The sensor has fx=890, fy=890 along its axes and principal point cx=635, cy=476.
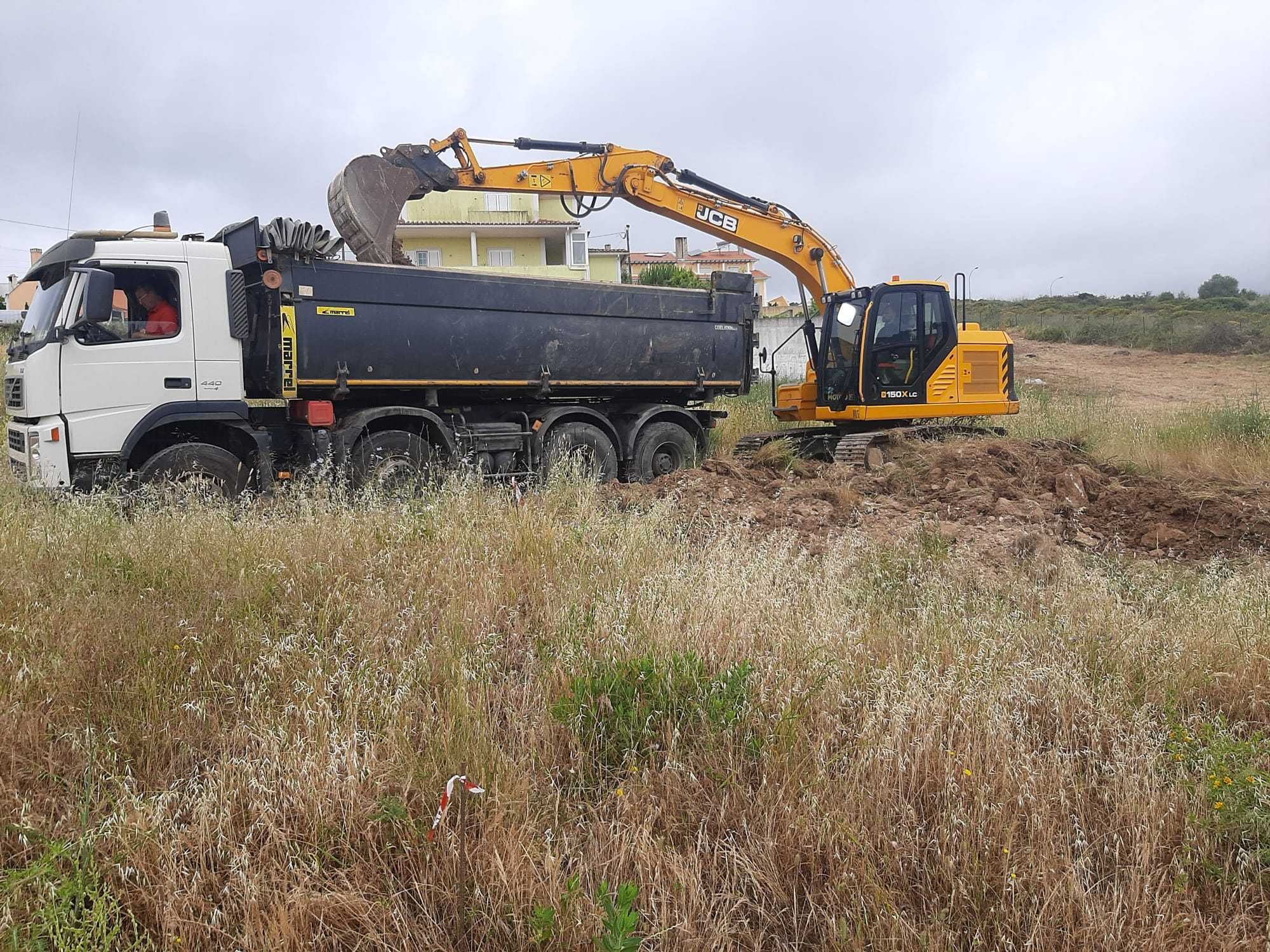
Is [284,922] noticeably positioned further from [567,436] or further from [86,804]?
[567,436]

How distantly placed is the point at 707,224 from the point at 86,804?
11.3 meters

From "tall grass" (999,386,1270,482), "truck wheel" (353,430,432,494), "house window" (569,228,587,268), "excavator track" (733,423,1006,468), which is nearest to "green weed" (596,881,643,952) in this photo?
"truck wheel" (353,430,432,494)

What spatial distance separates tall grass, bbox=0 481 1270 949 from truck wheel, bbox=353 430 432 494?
14.5 feet

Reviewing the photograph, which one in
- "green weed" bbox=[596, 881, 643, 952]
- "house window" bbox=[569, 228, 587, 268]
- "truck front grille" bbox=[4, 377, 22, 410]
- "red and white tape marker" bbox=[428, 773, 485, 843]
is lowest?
"green weed" bbox=[596, 881, 643, 952]

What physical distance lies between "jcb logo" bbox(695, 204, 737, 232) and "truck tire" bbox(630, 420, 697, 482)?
297 centimetres

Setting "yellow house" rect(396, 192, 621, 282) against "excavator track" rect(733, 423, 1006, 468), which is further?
"yellow house" rect(396, 192, 621, 282)

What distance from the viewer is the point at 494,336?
397 inches

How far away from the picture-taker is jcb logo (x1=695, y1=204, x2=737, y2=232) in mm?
12570

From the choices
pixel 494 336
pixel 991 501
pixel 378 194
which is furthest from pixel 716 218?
pixel 991 501

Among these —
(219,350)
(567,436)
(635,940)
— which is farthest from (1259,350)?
(635,940)

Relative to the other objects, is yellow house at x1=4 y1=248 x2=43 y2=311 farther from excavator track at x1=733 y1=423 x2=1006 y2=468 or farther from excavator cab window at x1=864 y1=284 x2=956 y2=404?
excavator cab window at x1=864 y1=284 x2=956 y2=404

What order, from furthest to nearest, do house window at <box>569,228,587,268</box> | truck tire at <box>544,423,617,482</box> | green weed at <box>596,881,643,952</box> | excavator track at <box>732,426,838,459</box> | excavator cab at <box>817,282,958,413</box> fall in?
house window at <box>569,228,587,268</box>, excavator track at <box>732,426,838,459</box>, excavator cab at <box>817,282,958,413</box>, truck tire at <box>544,423,617,482</box>, green weed at <box>596,881,643,952</box>

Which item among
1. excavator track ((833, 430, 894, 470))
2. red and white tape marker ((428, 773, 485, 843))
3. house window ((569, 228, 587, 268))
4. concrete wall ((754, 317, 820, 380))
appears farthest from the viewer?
house window ((569, 228, 587, 268))

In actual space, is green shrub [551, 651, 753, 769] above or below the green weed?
above
